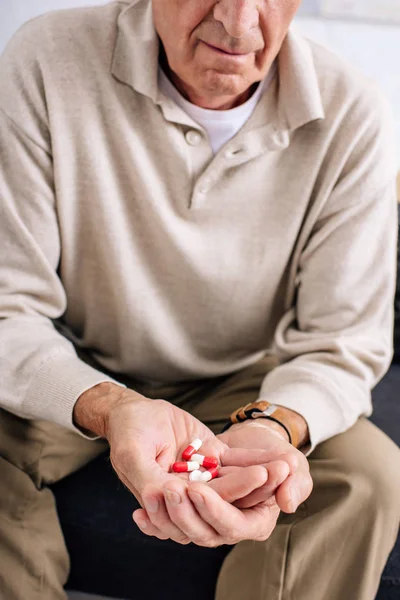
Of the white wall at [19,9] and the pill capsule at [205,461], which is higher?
the white wall at [19,9]

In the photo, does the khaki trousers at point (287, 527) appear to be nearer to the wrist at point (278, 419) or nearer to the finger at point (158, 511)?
the wrist at point (278, 419)

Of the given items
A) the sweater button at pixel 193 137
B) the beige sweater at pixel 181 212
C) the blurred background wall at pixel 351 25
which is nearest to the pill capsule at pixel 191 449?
the beige sweater at pixel 181 212

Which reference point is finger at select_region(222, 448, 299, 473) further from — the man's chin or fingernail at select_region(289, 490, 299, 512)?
the man's chin

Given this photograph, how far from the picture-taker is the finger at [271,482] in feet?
2.77

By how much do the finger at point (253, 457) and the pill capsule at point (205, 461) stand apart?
22 millimetres

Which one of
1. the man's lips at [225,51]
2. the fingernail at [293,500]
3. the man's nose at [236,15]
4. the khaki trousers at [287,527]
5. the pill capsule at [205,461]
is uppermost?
the man's nose at [236,15]

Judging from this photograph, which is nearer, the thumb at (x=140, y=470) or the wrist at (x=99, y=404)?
the thumb at (x=140, y=470)

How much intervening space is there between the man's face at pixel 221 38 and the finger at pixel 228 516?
0.68 metres

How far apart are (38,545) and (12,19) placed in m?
1.35

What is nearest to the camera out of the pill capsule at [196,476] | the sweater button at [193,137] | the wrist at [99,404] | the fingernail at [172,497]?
the fingernail at [172,497]

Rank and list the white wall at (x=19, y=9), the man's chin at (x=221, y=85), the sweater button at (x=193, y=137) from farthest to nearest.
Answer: the white wall at (x=19, y=9), the sweater button at (x=193, y=137), the man's chin at (x=221, y=85)

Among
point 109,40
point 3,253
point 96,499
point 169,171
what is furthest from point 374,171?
point 96,499

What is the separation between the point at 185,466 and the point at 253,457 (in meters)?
0.09

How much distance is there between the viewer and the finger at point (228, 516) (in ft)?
2.60
